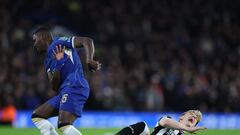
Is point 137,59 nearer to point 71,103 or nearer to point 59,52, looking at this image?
point 59,52

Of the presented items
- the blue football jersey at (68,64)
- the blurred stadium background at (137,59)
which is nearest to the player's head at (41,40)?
the blue football jersey at (68,64)

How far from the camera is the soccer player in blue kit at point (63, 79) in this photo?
882cm

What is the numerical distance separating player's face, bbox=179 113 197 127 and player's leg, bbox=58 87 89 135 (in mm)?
1357

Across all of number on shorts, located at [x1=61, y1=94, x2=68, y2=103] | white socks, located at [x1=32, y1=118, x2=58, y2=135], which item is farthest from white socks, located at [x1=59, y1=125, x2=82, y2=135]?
white socks, located at [x1=32, y1=118, x2=58, y2=135]

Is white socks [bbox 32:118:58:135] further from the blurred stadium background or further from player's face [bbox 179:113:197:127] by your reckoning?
the blurred stadium background

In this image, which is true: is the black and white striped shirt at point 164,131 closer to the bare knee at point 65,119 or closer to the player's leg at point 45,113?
the bare knee at point 65,119

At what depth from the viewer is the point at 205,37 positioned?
22.9 meters

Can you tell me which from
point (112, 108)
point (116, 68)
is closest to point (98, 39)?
point (116, 68)

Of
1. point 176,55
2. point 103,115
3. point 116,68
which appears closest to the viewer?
point 103,115

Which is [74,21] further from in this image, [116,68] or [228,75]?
[228,75]

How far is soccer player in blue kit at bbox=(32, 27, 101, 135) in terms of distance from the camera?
347 inches

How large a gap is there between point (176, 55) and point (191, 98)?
2.49 metres

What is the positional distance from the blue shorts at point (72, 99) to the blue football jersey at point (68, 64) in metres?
0.09

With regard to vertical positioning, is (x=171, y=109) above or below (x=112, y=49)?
below
